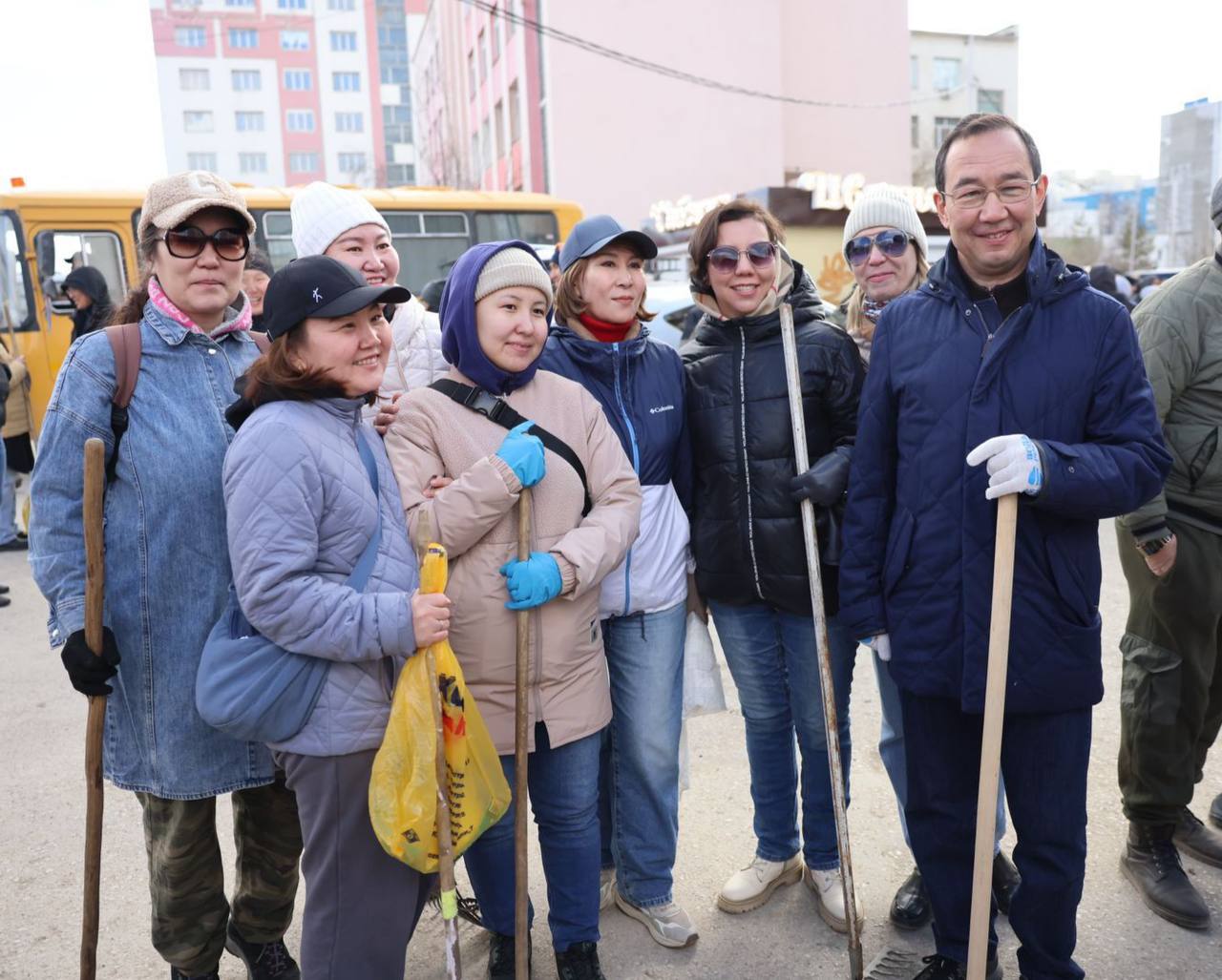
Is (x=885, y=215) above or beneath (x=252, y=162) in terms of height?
beneath

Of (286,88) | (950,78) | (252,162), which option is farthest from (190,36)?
(950,78)

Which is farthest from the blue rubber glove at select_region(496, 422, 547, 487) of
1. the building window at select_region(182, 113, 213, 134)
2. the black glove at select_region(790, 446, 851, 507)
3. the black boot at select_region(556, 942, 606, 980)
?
the building window at select_region(182, 113, 213, 134)

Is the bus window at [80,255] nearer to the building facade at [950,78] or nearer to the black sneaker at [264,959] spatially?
the black sneaker at [264,959]

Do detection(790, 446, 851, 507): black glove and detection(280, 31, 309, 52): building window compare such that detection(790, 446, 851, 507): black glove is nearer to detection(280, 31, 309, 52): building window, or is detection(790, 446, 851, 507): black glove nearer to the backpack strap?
the backpack strap

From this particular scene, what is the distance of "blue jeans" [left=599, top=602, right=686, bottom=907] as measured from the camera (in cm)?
281

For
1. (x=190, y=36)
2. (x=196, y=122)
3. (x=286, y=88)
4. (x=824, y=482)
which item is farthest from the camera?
(x=286, y=88)

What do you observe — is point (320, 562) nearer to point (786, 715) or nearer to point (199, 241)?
point (199, 241)

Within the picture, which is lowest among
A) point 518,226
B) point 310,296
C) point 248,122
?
point 310,296

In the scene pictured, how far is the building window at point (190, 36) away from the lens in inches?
2112

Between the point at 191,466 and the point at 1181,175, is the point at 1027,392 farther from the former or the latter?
the point at 1181,175

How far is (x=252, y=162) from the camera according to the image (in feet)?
184

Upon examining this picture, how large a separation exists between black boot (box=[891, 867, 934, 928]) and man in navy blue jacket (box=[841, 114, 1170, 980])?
1.22 feet

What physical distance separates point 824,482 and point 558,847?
1256mm

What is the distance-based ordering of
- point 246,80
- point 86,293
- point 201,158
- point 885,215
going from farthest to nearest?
point 246,80 → point 201,158 → point 86,293 → point 885,215
